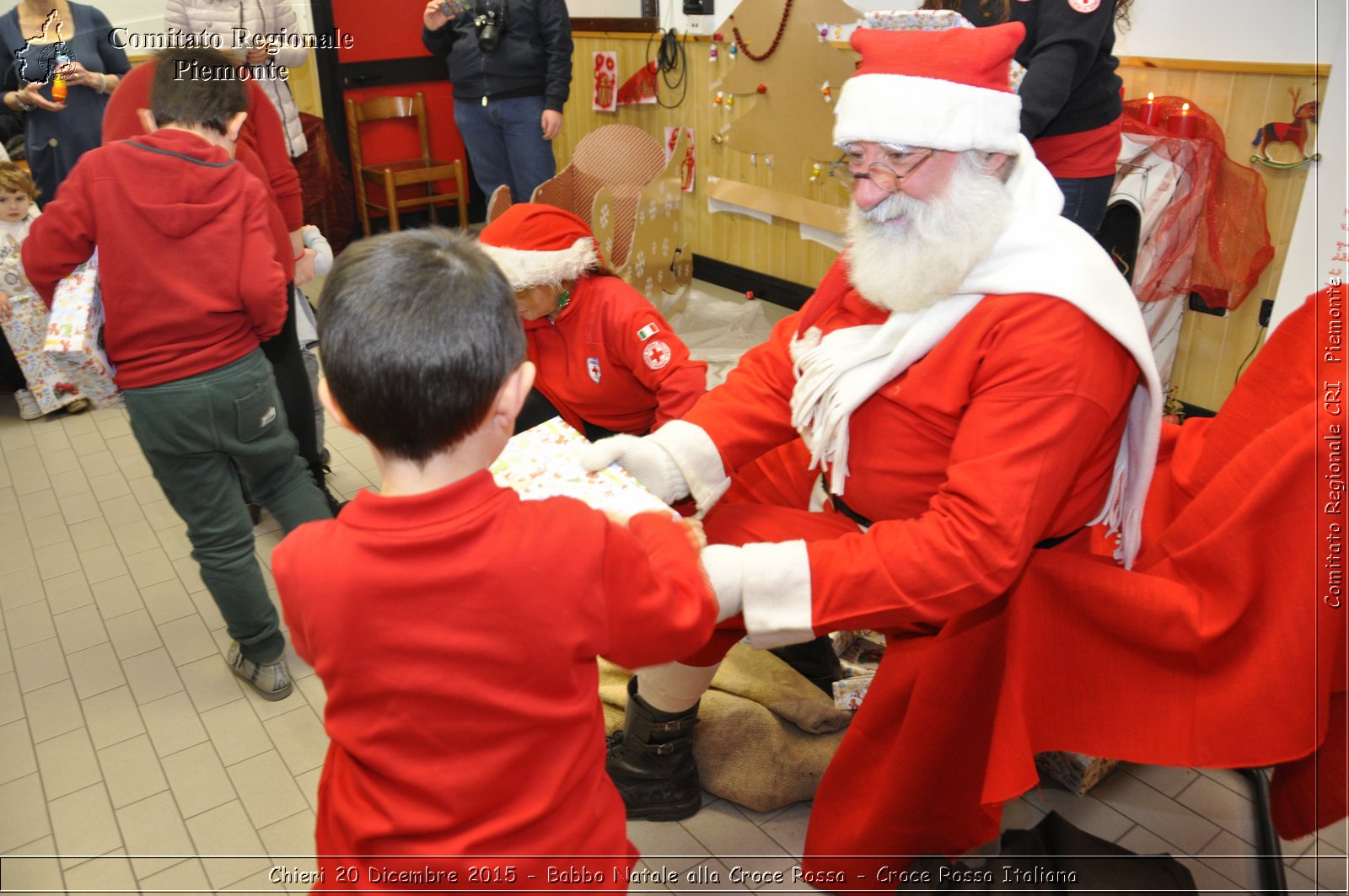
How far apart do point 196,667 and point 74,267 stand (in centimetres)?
101

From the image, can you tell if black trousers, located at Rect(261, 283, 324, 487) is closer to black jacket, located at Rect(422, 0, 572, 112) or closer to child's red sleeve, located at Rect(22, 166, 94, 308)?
child's red sleeve, located at Rect(22, 166, 94, 308)

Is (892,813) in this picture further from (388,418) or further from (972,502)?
(388,418)

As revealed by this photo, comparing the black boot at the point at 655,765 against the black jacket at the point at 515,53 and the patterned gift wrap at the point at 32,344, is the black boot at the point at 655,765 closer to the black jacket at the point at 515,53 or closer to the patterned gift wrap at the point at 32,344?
the patterned gift wrap at the point at 32,344

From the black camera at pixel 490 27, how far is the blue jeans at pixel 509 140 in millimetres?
256

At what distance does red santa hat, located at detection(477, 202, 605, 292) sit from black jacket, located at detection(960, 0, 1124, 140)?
121 centimetres

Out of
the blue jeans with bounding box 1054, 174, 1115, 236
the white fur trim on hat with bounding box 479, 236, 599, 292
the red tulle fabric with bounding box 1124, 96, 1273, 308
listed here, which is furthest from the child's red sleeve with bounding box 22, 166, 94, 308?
the red tulle fabric with bounding box 1124, 96, 1273, 308

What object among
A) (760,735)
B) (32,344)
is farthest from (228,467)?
(32,344)

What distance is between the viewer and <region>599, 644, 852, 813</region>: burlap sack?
197 cm

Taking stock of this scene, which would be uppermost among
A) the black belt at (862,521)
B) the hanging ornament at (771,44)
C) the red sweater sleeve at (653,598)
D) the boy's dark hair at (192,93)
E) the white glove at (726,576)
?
the hanging ornament at (771,44)

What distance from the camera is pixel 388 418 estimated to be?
97 centimetres

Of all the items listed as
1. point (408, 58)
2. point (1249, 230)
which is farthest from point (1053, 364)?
point (408, 58)

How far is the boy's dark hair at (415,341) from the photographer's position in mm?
946

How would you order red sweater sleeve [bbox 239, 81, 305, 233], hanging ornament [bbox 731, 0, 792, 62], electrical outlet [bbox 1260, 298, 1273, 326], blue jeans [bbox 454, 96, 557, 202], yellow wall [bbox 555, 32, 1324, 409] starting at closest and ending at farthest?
red sweater sleeve [bbox 239, 81, 305, 233]
yellow wall [bbox 555, 32, 1324, 409]
electrical outlet [bbox 1260, 298, 1273, 326]
hanging ornament [bbox 731, 0, 792, 62]
blue jeans [bbox 454, 96, 557, 202]

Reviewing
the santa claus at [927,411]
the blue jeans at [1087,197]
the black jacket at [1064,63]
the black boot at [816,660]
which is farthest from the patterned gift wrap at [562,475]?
the blue jeans at [1087,197]
